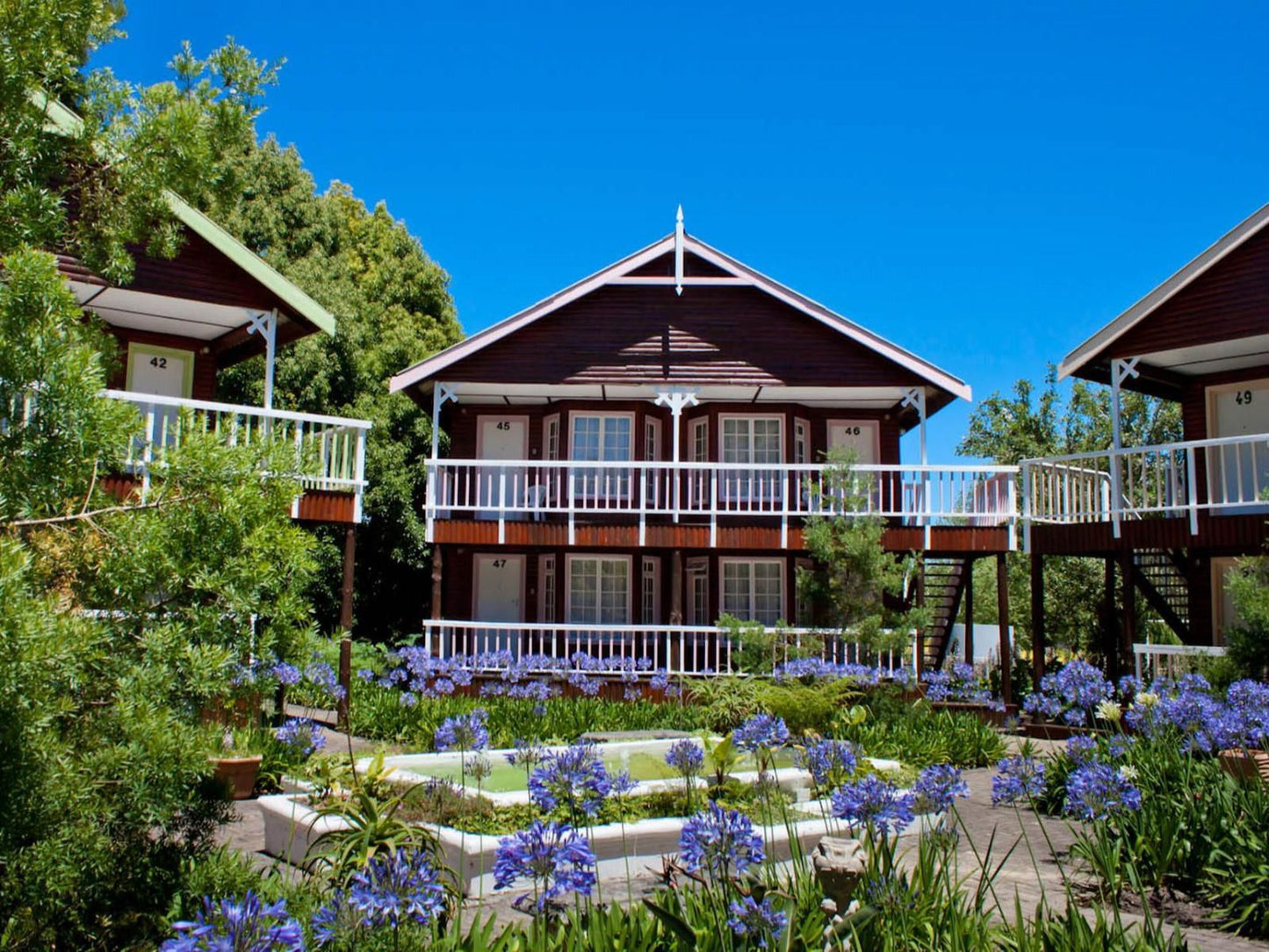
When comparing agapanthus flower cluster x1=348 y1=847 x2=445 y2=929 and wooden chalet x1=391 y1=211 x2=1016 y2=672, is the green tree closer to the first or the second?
wooden chalet x1=391 y1=211 x2=1016 y2=672

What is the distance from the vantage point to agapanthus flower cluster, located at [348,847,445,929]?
12.9ft

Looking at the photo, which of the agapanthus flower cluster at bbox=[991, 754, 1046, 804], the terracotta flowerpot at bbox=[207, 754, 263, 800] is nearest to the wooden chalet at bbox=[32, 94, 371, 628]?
the terracotta flowerpot at bbox=[207, 754, 263, 800]

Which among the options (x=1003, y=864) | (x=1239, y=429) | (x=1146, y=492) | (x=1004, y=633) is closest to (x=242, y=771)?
(x=1003, y=864)

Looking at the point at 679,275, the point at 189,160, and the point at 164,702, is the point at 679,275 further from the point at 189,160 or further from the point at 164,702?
the point at 164,702

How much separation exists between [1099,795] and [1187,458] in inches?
538

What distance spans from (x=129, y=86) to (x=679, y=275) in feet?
53.4

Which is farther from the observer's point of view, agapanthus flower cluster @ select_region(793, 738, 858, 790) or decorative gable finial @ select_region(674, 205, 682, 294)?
decorative gable finial @ select_region(674, 205, 682, 294)

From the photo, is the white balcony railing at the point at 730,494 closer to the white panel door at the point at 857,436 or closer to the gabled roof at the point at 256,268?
the white panel door at the point at 857,436

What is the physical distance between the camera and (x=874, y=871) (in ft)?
17.1

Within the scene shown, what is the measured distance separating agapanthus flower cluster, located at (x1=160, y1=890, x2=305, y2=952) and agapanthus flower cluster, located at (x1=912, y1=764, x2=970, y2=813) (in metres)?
3.29

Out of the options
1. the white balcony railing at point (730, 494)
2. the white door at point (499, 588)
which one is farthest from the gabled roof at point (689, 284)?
the white door at point (499, 588)

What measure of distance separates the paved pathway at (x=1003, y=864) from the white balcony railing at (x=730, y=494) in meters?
8.54

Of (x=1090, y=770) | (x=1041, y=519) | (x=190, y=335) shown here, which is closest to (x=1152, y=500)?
(x=1041, y=519)

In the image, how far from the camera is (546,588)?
2461 cm
